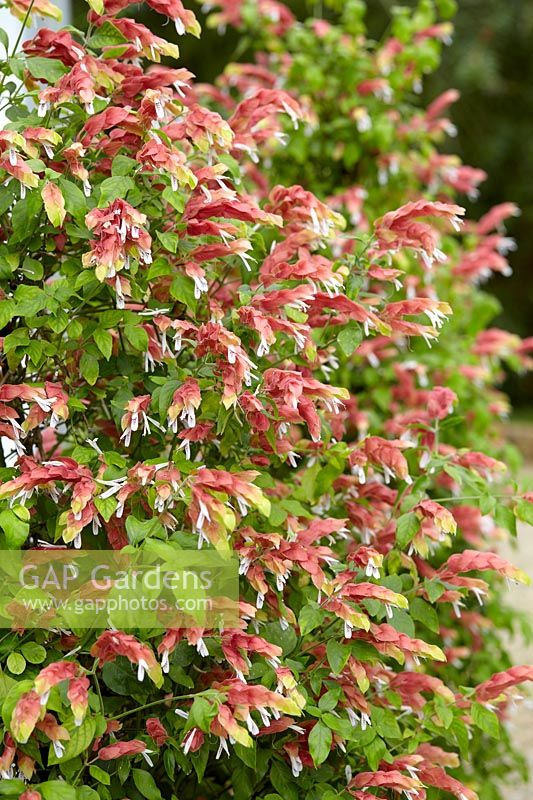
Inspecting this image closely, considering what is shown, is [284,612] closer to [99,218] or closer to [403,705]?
[403,705]

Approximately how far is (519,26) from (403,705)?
7.61 meters

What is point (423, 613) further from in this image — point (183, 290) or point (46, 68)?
point (46, 68)

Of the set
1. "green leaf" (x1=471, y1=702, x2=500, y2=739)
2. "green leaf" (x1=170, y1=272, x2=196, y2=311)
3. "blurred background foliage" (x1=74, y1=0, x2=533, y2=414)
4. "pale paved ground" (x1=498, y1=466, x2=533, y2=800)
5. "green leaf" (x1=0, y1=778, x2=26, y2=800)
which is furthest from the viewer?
"blurred background foliage" (x1=74, y1=0, x2=533, y2=414)

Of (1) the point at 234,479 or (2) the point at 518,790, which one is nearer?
(1) the point at 234,479

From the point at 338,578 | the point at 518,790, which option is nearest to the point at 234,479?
the point at 338,578

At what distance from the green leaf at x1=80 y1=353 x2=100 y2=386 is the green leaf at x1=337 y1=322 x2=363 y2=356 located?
38cm

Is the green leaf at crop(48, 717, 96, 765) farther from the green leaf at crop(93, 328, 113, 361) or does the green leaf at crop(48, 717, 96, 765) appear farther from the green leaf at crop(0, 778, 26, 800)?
the green leaf at crop(93, 328, 113, 361)

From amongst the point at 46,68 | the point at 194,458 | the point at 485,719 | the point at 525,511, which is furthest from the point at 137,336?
the point at 485,719

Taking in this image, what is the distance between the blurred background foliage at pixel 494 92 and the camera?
776cm

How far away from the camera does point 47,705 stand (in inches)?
48.4

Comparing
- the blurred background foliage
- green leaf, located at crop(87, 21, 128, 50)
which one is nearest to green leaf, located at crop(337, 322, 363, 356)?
green leaf, located at crop(87, 21, 128, 50)

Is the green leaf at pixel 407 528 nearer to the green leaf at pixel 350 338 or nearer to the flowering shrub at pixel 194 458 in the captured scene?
the flowering shrub at pixel 194 458

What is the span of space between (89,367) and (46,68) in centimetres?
47

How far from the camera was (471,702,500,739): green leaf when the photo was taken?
157cm
